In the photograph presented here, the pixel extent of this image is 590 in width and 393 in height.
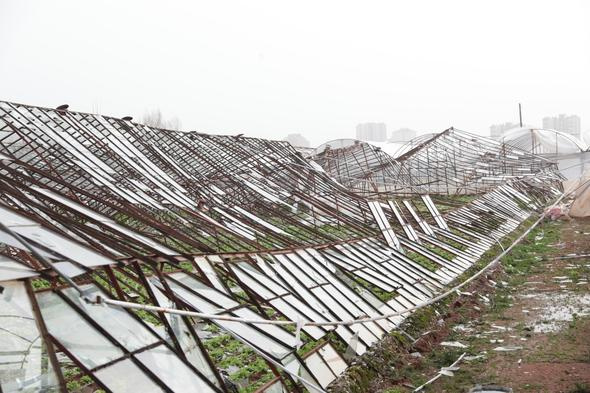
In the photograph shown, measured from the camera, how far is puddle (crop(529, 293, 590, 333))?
15594mm

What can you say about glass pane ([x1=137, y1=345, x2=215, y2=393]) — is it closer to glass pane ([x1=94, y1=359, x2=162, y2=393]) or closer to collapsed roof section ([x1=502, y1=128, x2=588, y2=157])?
glass pane ([x1=94, y1=359, x2=162, y2=393])

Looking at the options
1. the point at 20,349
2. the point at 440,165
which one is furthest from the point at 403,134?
the point at 20,349

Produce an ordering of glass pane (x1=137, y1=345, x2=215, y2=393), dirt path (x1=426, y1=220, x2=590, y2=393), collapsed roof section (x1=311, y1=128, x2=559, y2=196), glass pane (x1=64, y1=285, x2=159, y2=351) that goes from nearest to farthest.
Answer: glass pane (x1=64, y1=285, x2=159, y2=351)
glass pane (x1=137, y1=345, x2=215, y2=393)
dirt path (x1=426, y1=220, x2=590, y2=393)
collapsed roof section (x1=311, y1=128, x2=559, y2=196)

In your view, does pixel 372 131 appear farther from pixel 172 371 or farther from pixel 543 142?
pixel 172 371

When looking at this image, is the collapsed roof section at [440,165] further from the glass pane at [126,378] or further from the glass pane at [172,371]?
the glass pane at [126,378]

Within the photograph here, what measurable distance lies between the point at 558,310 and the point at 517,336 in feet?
8.91

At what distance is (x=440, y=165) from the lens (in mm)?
52406

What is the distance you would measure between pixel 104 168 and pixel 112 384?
48.3 ft


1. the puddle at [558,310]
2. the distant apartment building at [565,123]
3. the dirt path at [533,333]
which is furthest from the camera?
the distant apartment building at [565,123]

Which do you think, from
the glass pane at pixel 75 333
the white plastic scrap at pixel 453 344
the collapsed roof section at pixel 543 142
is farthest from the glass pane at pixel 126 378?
the collapsed roof section at pixel 543 142

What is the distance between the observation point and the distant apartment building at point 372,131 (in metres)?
155

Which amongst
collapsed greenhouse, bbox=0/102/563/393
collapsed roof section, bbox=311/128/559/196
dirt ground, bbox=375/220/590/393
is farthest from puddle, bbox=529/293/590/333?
collapsed roof section, bbox=311/128/559/196

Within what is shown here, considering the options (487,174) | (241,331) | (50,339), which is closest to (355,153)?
(487,174)

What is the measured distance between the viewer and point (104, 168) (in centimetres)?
2067
